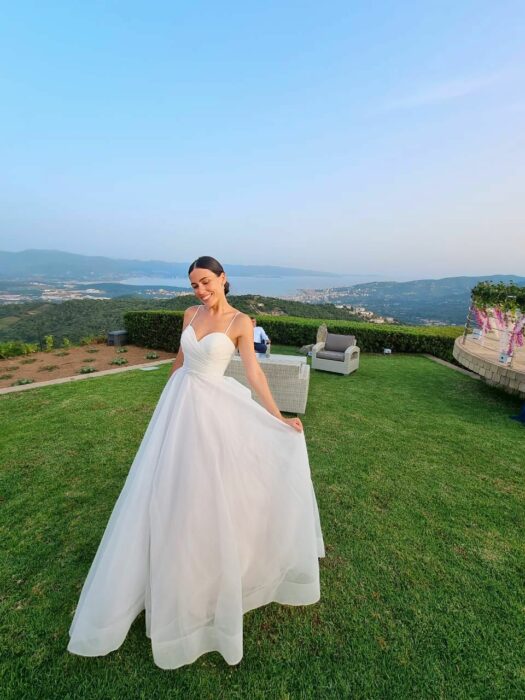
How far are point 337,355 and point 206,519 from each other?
7448 mm

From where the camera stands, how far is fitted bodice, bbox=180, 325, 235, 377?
6.57ft

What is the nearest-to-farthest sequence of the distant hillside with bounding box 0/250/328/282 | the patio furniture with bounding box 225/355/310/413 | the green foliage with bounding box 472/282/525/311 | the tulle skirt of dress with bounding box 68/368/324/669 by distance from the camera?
1. the tulle skirt of dress with bounding box 68/368/324/669
2. the patio furniture with bounding box 225/355/310/413
3. the green foliage with bounding box 472/282/525/311
4. the distant hillside with bounding box 0/250/328/282

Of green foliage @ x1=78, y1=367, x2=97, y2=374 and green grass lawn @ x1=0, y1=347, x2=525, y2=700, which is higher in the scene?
green grass lawn @ x1=0, y1=347, x2=525, y2=700

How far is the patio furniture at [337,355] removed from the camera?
876cm

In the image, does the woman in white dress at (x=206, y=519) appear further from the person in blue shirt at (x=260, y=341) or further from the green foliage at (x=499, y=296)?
the green foliage at (x=499, y=296)

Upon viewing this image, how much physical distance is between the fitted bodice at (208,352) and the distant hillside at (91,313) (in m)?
15.0

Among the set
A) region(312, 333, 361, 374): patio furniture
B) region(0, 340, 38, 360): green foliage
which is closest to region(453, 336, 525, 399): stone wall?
region(312, 333, 361, 374): patio furniture

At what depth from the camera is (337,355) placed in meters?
8.87

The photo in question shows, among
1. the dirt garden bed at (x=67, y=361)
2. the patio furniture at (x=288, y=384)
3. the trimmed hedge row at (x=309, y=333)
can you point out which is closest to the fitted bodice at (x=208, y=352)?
the patio furniture at (x=288, y=384)

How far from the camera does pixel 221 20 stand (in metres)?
12.5

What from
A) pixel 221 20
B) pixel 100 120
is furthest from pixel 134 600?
pixel 100 120

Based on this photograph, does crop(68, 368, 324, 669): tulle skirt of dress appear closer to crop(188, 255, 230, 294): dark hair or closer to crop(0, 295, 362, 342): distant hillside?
crop(188, 255, 230, 294): dark hair

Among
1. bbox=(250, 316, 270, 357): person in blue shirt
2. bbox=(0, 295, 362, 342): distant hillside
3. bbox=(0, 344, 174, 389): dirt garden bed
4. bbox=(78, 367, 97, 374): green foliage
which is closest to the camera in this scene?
bbox=(250, 316, 270, 357): person in blue shirt

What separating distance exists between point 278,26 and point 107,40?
33.1 feet
